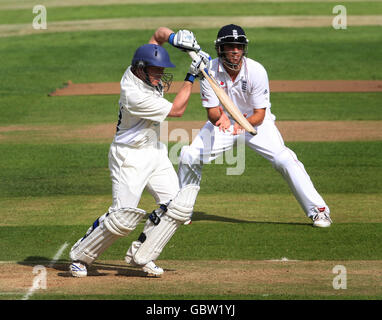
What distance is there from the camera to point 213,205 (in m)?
10.3

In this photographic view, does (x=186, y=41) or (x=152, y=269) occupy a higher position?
(x=186, y=41)

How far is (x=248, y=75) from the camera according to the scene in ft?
29.8

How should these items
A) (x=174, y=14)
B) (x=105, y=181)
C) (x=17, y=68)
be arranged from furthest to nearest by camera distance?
(x=174, y=14)
(x=17, y=68)
(x=105, y=181)

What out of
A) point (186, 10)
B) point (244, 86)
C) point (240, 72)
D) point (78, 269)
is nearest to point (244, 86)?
point (244, 86)

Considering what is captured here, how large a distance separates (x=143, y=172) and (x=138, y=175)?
0.06 metres

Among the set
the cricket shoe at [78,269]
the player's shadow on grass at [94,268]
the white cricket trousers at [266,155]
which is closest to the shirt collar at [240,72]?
the white cricket trousers at [266,155]

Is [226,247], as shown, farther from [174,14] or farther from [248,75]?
[174,14]

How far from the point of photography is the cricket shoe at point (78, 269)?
711 centimetres

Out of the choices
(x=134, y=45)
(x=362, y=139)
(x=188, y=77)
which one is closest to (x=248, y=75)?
(x=188, y=77)

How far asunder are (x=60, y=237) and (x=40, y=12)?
82.0ft

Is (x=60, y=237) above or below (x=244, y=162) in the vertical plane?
below

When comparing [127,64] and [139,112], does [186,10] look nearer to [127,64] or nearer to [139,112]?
[127,64]

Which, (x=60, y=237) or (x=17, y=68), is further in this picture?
(x=17, y=68)

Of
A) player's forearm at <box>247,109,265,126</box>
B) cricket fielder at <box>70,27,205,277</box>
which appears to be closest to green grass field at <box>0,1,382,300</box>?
A: cricket fielder at <box>70,27,205,277</box>
